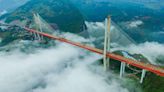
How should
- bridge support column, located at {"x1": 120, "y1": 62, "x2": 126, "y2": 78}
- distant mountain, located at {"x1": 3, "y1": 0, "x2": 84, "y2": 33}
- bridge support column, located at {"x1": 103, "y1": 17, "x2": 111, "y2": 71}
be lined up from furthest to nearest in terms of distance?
distant mountain, located at {"x1": 3, "y1": 0, "x2": 84, "y2": 33} < bridge support column, located at {"x1": 120, "y1": 62, "x2": 126, "y2": 78} < bridge support column, located at {"x1": 103, "y1": 17, "x2": 111, "y2": 71}

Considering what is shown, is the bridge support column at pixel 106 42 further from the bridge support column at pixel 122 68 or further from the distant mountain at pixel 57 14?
the distant mountain at pixel 57 14

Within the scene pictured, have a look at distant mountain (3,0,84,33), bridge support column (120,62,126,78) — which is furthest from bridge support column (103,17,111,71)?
distant mountain (3,0,84,33)

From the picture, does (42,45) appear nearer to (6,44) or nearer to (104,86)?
(6,44)

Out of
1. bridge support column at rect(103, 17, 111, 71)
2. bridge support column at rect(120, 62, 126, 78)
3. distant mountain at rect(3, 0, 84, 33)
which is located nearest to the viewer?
bridge support column at rect(103, 17, 111, 71)

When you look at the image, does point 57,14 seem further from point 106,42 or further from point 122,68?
point 122,68

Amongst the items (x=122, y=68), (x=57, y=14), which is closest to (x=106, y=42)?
(x=122, y=68)

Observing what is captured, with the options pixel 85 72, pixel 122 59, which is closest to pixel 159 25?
pixel 85 72

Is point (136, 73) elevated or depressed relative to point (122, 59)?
depressed

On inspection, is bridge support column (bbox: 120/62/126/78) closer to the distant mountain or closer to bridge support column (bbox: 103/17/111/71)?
bridge support column (bbox: 103/17/111/71)

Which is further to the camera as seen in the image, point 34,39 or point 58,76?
point 34,39

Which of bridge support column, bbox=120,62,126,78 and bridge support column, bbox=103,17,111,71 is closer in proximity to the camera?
bridge support column, bbox=103,17,111,71
